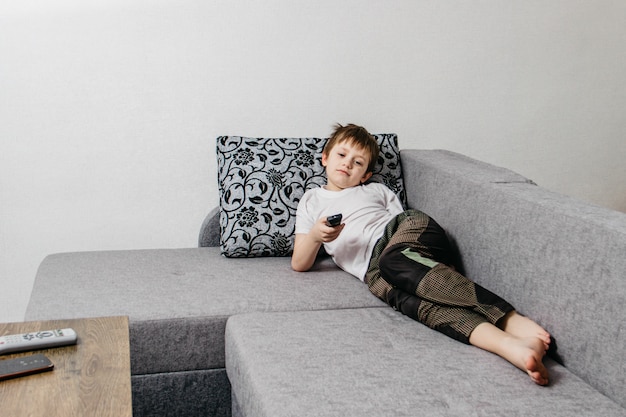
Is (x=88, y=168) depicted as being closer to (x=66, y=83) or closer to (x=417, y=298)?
(x=66, y=83)

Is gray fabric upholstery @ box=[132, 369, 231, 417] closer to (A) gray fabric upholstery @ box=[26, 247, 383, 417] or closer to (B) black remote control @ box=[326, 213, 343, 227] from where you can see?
(A) gray fabric upholstery @ box=[26, 247, 383, 417]

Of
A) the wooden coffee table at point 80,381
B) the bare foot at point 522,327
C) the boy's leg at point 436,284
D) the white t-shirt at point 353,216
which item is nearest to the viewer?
the wooden coffee table at point 80,381

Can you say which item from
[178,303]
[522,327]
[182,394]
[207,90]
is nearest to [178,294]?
[178,303]

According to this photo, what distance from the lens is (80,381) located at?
133 cm

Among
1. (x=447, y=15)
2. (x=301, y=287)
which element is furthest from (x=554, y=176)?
(x=301, y=287)

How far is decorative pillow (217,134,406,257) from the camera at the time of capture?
251cm

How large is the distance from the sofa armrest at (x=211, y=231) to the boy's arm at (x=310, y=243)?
38 cm

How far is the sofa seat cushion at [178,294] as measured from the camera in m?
1.98

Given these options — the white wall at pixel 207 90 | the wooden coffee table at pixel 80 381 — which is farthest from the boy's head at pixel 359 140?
the wooden coffee table at pixel 80 381

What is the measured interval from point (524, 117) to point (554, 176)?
1.13 feet

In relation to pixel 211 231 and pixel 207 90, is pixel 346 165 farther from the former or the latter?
pixel 207 90

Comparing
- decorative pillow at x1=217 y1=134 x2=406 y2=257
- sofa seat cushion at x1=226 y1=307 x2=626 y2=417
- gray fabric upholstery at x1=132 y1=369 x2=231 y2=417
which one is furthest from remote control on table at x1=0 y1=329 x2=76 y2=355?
decorative pillow at x1=217 y1=134 x2=406 y2=257

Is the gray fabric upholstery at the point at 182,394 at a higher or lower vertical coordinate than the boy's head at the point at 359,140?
lower

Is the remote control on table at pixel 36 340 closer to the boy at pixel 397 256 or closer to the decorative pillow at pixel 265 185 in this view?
the boy at pixel 397 256
